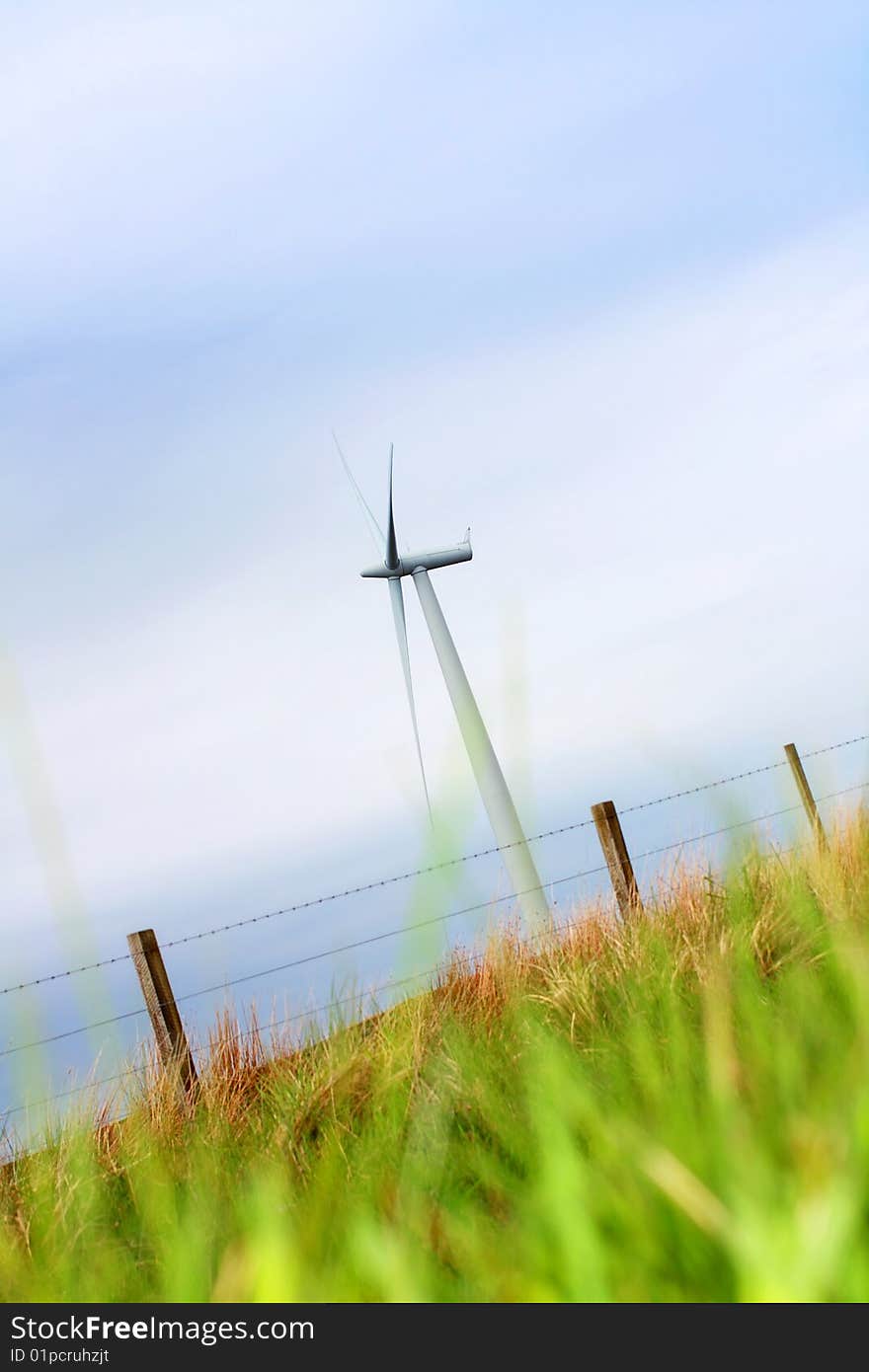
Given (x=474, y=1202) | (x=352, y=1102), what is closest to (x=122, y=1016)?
(x=352, y=1102)

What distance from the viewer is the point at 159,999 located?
934 centimetres

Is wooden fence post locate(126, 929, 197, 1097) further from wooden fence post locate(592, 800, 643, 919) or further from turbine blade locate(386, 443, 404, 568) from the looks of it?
turbine blade locate(386, 443, 404, 568)

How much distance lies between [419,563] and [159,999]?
1243 centimetres

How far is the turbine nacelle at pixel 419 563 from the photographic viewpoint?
20.7 m

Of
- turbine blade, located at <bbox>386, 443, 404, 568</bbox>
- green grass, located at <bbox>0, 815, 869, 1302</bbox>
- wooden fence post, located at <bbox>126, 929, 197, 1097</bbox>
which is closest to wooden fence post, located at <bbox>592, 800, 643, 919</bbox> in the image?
green grass, located at <bbox>0, 815, 869, 1302</bbox>

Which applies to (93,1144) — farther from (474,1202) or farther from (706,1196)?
(706,1196)

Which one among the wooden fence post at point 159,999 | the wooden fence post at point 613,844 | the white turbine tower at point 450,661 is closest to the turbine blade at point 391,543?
the white turbine tower at point 450,661

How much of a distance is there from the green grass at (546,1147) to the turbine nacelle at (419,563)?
12529mm

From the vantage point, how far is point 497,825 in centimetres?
1838

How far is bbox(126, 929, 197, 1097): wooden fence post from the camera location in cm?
912

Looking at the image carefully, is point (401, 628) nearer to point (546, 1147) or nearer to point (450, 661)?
A: point (450, 661)

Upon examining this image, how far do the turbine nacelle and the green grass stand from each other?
12529 millimetres

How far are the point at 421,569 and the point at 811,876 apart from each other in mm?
13915

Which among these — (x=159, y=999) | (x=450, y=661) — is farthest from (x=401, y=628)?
(x=159, y=999)
